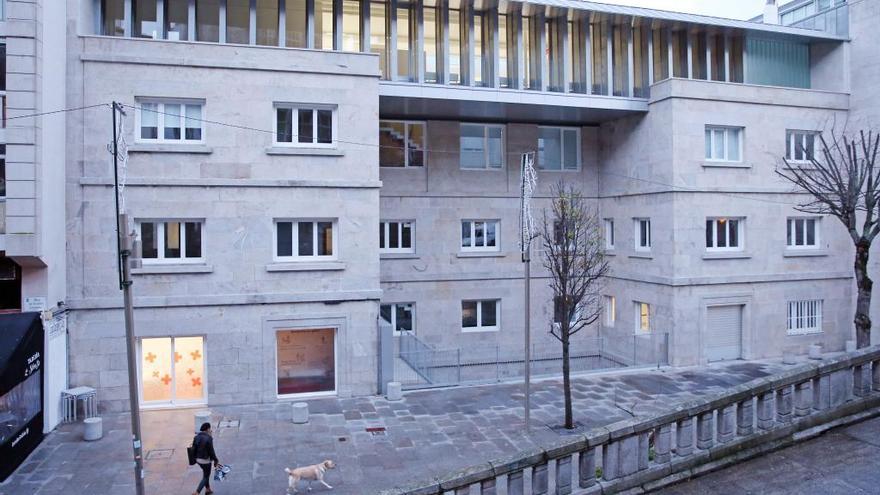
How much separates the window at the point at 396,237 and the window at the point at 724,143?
11.4m

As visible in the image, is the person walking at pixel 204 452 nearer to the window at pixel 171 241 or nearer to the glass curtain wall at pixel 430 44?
the window at pixel 171 241

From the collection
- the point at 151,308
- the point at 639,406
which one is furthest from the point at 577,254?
the point at 151,308

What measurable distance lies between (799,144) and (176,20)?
894 inches

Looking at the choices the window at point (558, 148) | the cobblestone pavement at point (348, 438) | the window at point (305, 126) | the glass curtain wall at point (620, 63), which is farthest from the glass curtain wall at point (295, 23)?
the glass curtain wall at point (620, 63)

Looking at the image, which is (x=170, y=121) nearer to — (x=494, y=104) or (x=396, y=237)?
(x=396, y=237)

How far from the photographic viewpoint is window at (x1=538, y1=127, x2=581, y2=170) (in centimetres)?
2705

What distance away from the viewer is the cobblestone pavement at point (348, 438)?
1335 centimetres

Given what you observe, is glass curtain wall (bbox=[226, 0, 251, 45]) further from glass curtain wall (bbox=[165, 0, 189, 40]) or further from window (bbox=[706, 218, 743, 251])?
window (bbox=[706, 218, 743, 251])

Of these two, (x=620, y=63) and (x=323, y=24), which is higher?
(x=323, y=24)

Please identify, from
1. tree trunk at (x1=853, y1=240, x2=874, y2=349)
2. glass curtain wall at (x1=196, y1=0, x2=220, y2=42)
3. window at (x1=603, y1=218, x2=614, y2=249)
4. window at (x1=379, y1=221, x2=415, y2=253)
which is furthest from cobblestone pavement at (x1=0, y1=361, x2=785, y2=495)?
glass curtain wall at (x1=196, y1=0, x2=220, y2=42)

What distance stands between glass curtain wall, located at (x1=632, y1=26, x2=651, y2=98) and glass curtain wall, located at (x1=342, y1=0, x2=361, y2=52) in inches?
424

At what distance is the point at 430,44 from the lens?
78.1ft

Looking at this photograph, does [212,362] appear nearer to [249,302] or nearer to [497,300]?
[249,302]

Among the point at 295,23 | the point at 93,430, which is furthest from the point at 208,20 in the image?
the point at 93,430
